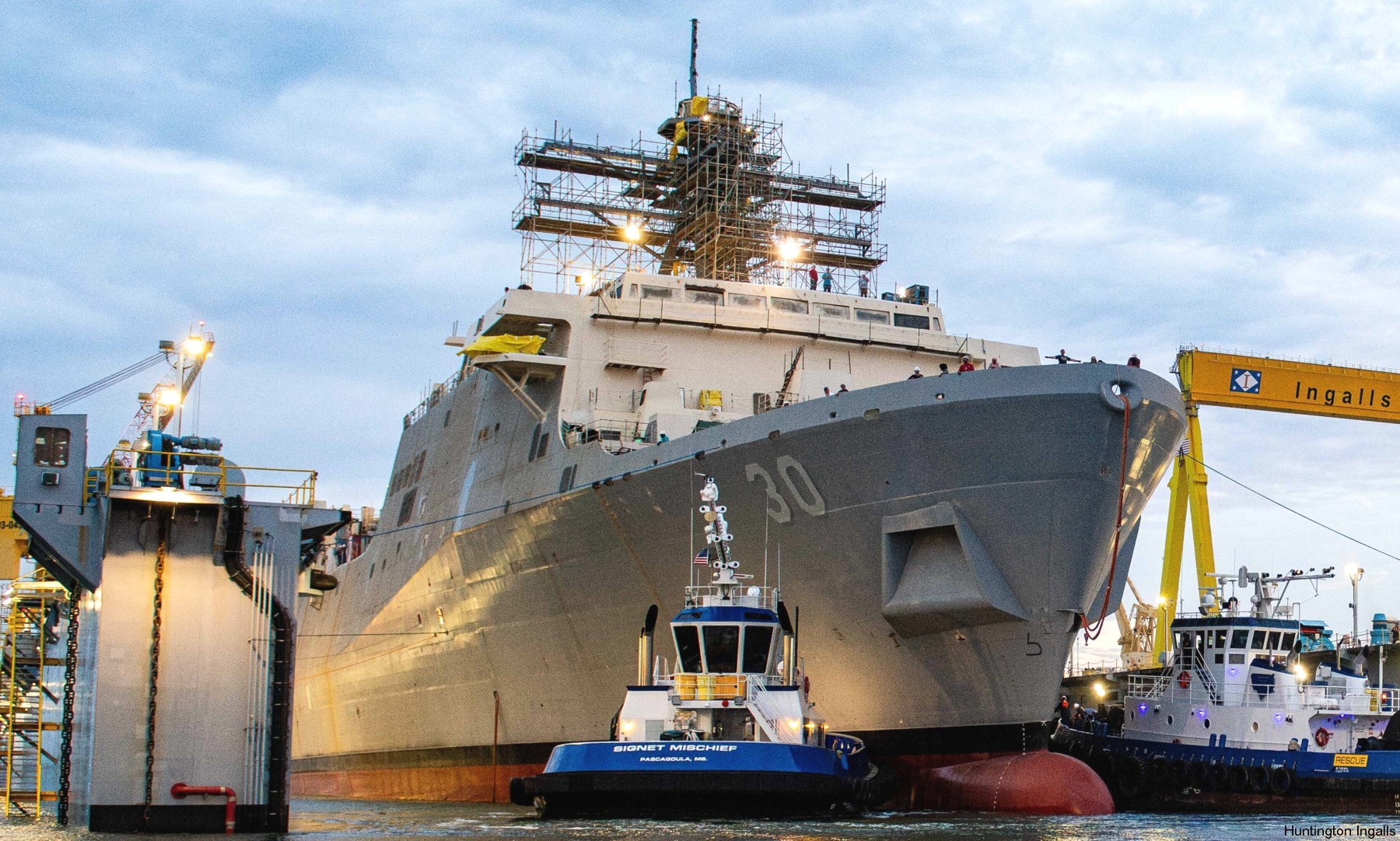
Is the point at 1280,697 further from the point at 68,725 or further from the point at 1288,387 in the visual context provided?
the point at 68,725

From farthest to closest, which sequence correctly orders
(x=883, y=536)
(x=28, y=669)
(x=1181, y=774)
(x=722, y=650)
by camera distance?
(x=28, y=669), (x=1181, y=774), (x=883, y=536), (x=722, y=650)

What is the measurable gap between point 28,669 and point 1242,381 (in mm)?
26252

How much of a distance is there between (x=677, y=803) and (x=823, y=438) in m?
5.15

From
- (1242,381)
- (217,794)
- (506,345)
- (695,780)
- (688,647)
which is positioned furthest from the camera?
(1242,381)

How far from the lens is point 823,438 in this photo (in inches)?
A: 788

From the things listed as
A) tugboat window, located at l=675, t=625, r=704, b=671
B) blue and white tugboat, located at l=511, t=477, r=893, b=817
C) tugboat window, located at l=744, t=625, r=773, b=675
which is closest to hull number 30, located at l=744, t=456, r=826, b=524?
blue and white tugboat, located at l=511, t=477, r=893, b=817

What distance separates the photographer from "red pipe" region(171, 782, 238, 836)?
17.0 meters

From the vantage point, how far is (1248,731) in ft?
89.0

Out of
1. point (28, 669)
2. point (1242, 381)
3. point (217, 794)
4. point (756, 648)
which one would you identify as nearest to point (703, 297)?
point (756, 648)

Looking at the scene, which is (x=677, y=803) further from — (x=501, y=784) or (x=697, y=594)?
(x=501, y=784)

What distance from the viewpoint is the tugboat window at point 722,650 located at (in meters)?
19.5

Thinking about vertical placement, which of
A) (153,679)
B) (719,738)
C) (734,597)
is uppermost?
(734,597)

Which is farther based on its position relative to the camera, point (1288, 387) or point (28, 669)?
point (1288, 387)

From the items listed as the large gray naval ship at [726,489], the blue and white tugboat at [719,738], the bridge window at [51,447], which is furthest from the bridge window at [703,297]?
the bridge window at [51,447]
